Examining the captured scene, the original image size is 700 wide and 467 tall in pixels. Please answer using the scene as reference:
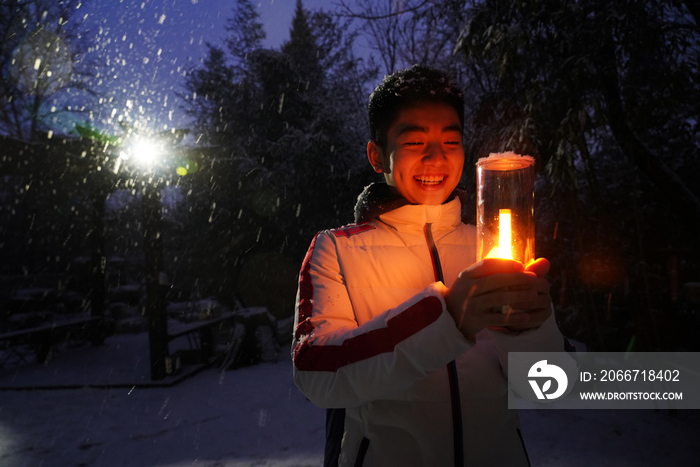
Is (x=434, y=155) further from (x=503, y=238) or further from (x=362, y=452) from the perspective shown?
(x=362, y=452)

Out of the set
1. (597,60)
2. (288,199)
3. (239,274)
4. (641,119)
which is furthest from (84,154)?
(641,119)

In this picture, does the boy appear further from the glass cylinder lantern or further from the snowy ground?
the snowy ground

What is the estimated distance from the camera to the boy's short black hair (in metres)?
1.45

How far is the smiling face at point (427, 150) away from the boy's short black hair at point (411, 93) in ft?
0.11

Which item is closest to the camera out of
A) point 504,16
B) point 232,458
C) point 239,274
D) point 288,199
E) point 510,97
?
point 232,458

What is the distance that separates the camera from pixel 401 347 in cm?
104

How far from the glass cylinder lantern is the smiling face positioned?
250 mm

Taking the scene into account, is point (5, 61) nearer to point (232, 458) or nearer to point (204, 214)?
point (204, 214)

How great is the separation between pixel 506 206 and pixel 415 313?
15.3 inches

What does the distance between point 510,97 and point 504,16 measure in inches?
59.7

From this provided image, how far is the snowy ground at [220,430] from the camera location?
4.26 metres

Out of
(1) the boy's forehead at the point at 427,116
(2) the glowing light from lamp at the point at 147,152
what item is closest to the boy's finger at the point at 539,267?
(1) the boy's forehead at the point at 427,116

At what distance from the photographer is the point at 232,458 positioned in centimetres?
425

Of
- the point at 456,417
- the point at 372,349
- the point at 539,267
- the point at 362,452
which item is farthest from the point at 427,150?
the point at 362,452
